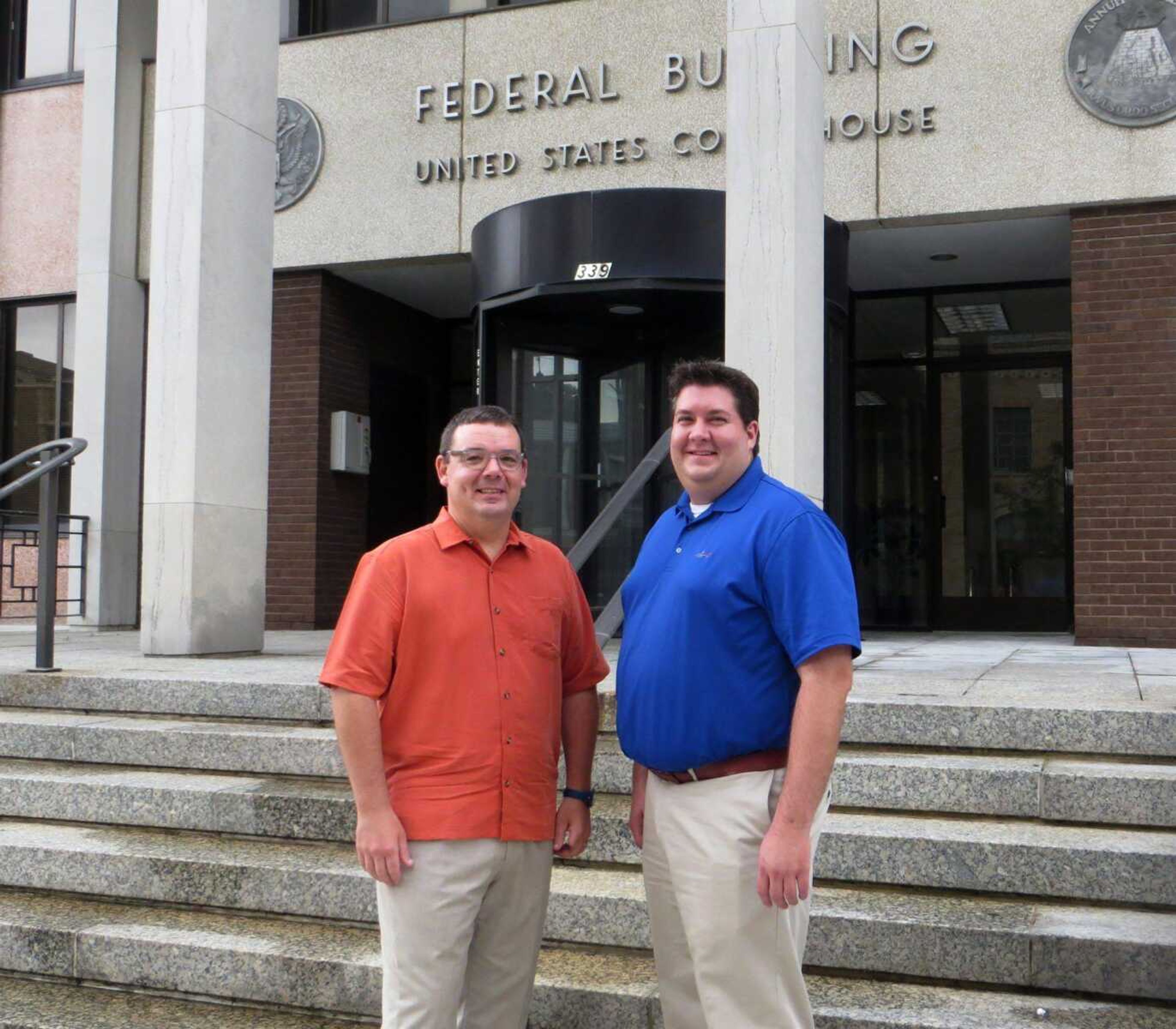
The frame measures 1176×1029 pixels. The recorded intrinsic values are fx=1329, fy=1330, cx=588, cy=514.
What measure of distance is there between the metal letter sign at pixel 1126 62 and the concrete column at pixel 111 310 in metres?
7.79

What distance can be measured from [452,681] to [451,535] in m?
0.32

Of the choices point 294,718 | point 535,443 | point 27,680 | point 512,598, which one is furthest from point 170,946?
point 535,443

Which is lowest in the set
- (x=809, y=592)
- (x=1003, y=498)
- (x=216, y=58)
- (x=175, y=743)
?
(x=175, y=743)

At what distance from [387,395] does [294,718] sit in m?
7.10

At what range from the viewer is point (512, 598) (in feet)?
9.65

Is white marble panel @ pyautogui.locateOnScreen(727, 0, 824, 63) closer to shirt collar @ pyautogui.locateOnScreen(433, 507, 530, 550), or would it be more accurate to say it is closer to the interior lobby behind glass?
shirt collar @ pyautogui.locateOnScreen(433, 507, 530, 550)

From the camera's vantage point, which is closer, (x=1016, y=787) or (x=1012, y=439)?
(x=1016, y=787)

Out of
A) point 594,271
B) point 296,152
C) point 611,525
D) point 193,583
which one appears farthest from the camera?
point 296,152

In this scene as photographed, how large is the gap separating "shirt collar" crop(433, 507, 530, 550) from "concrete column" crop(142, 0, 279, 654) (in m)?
4.71

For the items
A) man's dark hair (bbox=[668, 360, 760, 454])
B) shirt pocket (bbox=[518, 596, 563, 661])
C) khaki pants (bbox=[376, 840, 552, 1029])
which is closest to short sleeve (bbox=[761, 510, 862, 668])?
man's dark hair (bbox=[668, 360, 760, 454])

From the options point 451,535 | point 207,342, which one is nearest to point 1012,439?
point 207,342

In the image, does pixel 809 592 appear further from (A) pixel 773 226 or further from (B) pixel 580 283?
(B) pixel 580 283

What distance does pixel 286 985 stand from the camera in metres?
3.92

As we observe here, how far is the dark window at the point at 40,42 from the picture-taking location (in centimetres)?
1248
